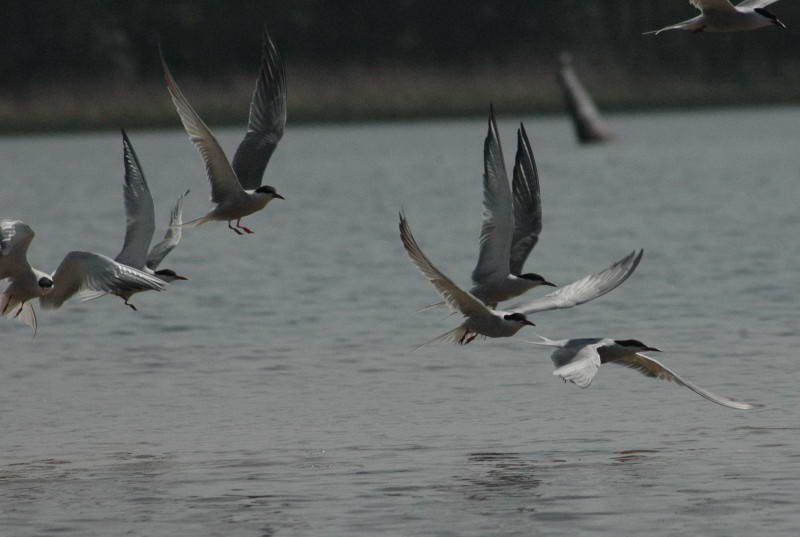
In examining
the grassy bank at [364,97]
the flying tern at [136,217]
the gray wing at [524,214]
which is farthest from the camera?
the grassy bank at [364,97]

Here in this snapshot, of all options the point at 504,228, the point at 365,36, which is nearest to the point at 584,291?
the point at 504,228

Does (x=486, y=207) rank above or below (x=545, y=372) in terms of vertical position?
above

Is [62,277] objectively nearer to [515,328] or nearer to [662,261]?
[515,328]

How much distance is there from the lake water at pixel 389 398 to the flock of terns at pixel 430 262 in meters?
0.66

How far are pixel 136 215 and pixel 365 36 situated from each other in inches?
2157

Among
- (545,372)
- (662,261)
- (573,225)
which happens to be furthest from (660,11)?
(545,372)

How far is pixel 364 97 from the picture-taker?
53.9 m

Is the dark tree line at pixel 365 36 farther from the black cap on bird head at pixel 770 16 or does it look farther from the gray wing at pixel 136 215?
the black cap on bird head at pixel 770 16

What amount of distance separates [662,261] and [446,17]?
152 ft

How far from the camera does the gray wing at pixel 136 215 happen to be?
13.1 meters

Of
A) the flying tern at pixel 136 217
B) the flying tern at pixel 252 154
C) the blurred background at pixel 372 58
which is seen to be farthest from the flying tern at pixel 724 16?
the blurred background at pixel 372 58

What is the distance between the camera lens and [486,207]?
42.0ft

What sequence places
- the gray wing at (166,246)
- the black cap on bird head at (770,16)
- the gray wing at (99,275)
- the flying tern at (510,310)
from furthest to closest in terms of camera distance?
the gray wing at (166,246), the black cap on bird head at (770,16), the gray wing at (99,275), the flying tern at (510,310)

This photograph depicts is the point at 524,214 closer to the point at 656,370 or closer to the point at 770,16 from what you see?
the point at 656,370
